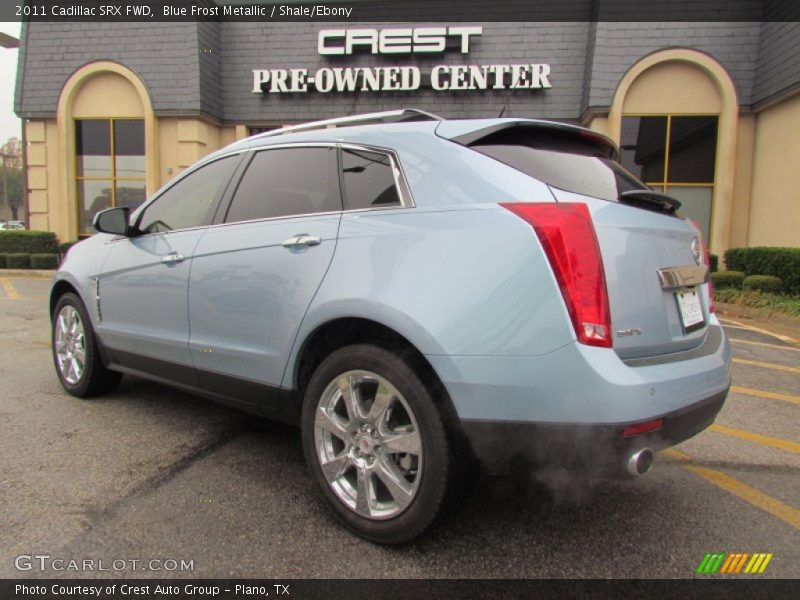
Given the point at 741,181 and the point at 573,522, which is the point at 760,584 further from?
the point at 741,181

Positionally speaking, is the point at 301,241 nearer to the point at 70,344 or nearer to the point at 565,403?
the point at 565,403

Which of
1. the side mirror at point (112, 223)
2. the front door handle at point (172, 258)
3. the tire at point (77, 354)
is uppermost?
the side mirror at point (112, 223)

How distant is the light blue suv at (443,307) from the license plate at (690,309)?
0.01 m

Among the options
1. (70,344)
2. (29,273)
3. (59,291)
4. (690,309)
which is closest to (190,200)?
(70,344)

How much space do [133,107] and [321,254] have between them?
1511 centimetres

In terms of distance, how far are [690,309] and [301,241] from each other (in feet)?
5.73

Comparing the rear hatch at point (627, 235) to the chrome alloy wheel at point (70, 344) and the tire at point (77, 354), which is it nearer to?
the tire at point (77, 354)

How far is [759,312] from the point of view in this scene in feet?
30.0

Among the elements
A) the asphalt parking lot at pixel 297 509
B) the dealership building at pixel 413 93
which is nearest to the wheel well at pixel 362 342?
the asphalt parking lot at pixel 297 509

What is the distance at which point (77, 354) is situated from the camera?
4.38 metres

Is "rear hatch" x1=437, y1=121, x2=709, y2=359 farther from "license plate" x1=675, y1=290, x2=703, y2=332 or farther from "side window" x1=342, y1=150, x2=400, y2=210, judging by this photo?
"side window" x1=342, y1=150, x2=400, y2=210

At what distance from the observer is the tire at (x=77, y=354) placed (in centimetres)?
423

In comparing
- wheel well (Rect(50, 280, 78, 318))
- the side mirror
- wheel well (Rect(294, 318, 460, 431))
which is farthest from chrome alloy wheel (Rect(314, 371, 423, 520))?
wheel well (Rect(50, 280, 78, 318))

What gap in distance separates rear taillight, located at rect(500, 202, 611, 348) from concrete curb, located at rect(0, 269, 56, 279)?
15.1m
